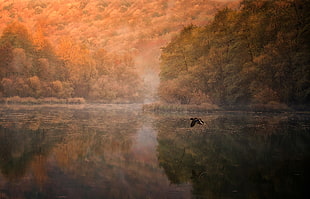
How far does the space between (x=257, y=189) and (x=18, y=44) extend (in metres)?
61.2

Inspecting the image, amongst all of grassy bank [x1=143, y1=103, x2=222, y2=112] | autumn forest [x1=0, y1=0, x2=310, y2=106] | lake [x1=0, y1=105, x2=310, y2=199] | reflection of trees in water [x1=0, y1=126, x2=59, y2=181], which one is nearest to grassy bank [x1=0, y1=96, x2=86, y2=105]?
autumn forest [x1=0, y1=0, x2=310, y2=106]

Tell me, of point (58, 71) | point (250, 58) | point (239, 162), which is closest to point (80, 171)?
point (239, 162)

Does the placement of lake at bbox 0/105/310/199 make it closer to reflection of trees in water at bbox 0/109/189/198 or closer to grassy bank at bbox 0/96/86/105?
reflection of trees in water at bbox 0/109/189/198

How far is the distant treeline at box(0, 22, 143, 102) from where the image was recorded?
55375 mm

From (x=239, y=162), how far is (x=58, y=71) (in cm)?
5804

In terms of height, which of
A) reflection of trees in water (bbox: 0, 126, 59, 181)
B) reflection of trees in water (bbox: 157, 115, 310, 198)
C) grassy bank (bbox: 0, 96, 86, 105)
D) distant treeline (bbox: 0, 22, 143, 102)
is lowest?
reflection of trees in water (bbox: 0, 126, 59, 181)

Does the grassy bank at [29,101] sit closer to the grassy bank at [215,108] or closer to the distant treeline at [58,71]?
the distant treeline at [58,71]

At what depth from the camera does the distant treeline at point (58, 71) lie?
55.4 m

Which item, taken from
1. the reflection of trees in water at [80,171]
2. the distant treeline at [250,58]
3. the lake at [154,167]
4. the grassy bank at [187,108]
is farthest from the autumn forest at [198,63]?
the reflection of trees in water at [80,171]

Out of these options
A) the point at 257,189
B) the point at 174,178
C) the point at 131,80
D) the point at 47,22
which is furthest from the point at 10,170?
the point at 47,22

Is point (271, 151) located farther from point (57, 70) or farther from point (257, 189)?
point (57, 70)

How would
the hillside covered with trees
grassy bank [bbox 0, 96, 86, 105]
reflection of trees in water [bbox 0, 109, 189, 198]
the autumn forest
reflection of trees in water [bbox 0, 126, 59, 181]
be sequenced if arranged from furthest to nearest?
the hillside covered with trees
grassy bank [bbox 0, 96, 86, 105]
the autumn forest
reflection of trees in water [bbox 0, 126, 59, 181]
reflection of trees in water [bbox 0, 109, 189, 198]

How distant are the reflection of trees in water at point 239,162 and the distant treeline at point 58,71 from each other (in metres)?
44.1

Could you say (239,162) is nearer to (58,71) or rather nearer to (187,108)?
(187,108)
